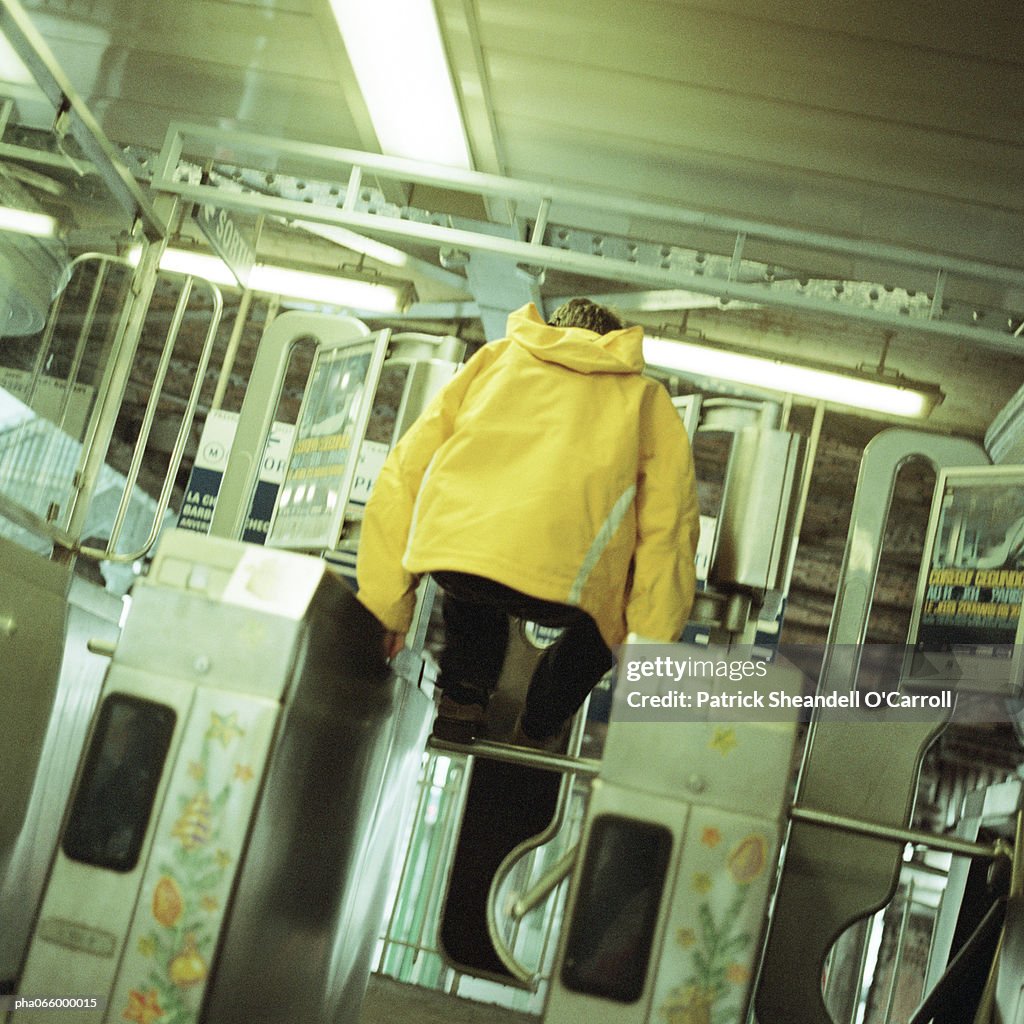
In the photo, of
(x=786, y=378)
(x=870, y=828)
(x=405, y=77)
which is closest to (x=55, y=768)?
(x=870, y=828)

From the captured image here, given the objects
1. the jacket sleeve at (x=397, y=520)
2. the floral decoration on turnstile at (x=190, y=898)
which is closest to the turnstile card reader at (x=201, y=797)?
the floral decoration on turnstile at (x=190, y=898)

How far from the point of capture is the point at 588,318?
3229 mm

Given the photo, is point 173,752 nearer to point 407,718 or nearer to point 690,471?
point 407,718

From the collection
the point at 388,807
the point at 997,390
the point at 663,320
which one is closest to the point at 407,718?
the point at 388,807

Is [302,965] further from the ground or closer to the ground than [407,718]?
closer to the ground

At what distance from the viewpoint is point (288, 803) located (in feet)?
8.34

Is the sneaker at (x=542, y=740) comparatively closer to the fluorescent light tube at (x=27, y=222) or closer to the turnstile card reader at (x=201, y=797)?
the turnstile card reader at (x=201, y=797)

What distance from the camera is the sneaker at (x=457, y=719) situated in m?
3.19

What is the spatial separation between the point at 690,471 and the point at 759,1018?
1.52 m

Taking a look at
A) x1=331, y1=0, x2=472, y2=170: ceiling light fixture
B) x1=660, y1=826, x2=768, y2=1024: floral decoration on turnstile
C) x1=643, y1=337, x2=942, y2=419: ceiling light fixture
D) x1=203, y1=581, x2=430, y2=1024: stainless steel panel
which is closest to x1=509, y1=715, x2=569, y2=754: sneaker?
x1=203, y1=581, x2=430, y2=1024: stainless steel panel

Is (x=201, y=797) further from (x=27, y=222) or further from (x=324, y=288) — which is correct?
(x=324, y=288)

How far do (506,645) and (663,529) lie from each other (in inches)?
21.4

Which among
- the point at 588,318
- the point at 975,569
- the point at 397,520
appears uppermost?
the point at 588,318

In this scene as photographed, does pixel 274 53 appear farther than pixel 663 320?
No
